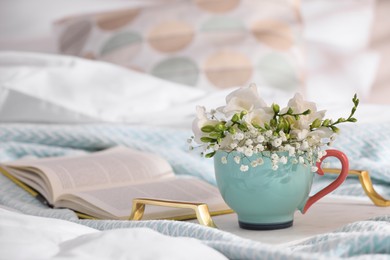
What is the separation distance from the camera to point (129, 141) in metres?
1.84

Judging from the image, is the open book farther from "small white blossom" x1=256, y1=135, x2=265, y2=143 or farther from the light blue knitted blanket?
"small white blossom" x1=256, y1=135, x2=265, y2=143

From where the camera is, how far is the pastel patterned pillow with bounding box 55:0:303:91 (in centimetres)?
254

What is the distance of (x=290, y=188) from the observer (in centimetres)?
111

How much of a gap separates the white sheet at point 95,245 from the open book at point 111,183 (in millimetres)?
304

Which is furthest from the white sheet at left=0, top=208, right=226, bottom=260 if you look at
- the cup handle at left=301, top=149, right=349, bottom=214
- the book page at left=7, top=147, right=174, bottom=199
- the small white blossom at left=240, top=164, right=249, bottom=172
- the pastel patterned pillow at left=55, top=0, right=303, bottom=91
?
the pastel patterned pillow at left=55, top=0, right=303, bottom=91

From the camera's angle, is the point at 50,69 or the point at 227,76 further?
the point at 227,76

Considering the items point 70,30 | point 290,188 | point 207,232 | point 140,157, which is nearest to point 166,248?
point 207,232

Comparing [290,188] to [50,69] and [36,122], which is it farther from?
[50,69]

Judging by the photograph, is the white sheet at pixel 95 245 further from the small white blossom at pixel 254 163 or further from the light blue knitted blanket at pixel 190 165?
the small white blossom at pixel 254 163

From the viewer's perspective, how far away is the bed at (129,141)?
0.90 m

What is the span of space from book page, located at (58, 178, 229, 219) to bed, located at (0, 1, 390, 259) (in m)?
0.04

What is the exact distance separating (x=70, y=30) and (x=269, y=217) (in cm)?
169

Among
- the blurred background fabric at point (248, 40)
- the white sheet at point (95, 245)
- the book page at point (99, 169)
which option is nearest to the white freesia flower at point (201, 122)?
the white sheet at point (95, 245)

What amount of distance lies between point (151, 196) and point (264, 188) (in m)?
0.28
